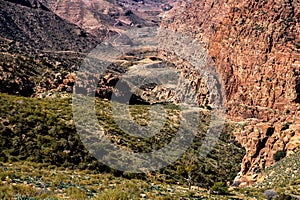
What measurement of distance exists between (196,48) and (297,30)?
63.6 m

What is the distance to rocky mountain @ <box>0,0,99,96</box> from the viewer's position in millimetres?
52750

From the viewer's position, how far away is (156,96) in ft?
324

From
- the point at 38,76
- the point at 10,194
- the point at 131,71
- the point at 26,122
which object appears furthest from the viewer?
the point at 131,71

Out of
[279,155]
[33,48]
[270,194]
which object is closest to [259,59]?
[279,155]

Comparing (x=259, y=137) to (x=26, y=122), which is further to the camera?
(x=259, y=137)

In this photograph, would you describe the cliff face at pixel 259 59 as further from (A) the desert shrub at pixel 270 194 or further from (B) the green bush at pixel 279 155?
(A) the desert shrub at pixel 270 194

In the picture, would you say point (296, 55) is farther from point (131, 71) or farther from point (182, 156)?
point (131, 71)

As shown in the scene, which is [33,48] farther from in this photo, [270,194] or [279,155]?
[270,194]

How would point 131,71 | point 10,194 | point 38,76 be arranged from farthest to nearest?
point 131,71
point 38,76
point 10,194

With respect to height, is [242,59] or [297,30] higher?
[297,30]

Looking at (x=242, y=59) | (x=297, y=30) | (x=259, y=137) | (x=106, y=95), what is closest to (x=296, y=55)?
(x=297, y=30)

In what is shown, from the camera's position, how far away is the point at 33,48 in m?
103

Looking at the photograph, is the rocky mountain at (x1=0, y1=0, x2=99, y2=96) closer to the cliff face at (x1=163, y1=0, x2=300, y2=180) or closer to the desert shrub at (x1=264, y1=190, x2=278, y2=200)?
the cliff face at (x1=163, y1=0, x2=300, y2=180)

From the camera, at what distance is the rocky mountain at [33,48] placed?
52.8 m
